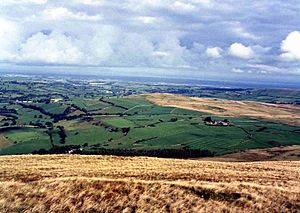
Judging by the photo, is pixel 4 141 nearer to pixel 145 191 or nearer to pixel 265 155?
pixel 265 155

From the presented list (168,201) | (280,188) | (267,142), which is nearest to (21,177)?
(168,201)

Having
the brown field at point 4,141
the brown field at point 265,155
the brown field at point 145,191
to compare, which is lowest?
the brown field at point 4,141

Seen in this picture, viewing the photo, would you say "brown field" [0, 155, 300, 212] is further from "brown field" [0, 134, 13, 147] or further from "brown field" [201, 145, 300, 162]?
"brown field" [0, 134, 13, 147]

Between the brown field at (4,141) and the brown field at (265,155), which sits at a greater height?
the brown field at (265,155)

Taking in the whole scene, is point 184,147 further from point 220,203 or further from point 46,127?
point 220,203

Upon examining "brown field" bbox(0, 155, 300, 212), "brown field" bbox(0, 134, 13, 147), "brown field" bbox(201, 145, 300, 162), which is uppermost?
"brown field" bbox(0, 155, 300, 212)

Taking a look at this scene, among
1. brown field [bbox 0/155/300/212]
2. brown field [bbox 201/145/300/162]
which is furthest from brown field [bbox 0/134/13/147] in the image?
brown field [bbox 0/155/300/212]

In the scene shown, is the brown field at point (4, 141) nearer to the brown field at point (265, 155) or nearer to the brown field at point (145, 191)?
the brown field at point (265, 155)

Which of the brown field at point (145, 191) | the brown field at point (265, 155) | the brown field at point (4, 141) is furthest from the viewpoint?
the brown field at point (4, 141)

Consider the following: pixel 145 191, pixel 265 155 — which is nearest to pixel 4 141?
pixel 265 155

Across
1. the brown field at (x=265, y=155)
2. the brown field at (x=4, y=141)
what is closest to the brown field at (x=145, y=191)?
the brown field at (x=265, y=155)
